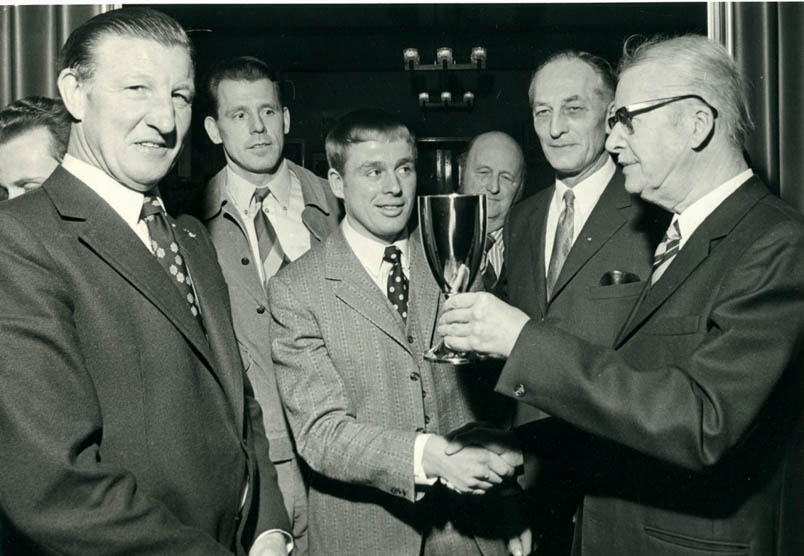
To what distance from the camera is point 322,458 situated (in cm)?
205

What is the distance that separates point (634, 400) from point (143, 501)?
99 centimetres

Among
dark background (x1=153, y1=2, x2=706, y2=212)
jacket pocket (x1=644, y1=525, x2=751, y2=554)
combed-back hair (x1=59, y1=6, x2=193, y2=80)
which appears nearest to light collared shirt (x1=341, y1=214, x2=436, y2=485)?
combed-back hair (x1=59, y1=6, x2=193, y2=80)

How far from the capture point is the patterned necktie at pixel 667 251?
1782 mm

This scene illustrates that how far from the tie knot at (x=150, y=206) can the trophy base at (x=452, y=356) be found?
71 centimetres

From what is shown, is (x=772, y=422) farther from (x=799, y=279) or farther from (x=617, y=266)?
(x=617, y=266)

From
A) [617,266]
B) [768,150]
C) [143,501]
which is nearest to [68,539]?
[143,501]

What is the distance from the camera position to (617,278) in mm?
2289

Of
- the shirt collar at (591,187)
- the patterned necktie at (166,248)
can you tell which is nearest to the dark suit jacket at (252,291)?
the patterned necktie at (166,248)

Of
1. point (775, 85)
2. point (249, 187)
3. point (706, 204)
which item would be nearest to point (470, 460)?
point (706, 204)

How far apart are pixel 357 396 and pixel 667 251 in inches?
38.3

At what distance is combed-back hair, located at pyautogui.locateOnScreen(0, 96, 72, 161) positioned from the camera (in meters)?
2.07

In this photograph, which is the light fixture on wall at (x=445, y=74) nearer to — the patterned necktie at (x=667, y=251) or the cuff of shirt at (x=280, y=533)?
the patterned necktie at (x=667, y=251)

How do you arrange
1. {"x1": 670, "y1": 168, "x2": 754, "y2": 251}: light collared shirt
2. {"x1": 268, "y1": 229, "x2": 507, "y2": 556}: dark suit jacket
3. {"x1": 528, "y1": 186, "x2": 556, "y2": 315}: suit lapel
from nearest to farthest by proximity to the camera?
1. {"x1": 670, "y1": 168, "x2": 754, "y2": 251}: light collared shirt
2. {"x1": 268, "y1": 229, "x2": 507, "y2": 556}: dark suit jacket
3. {"x1": 528, "y1": 186, "x2": 556, "y2": 315}: suit lapel

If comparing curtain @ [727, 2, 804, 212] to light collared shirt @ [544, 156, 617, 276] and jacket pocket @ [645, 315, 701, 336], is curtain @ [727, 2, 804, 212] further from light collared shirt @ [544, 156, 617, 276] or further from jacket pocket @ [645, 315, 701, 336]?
jacket pocket @ [645, 315, 701, 336]
